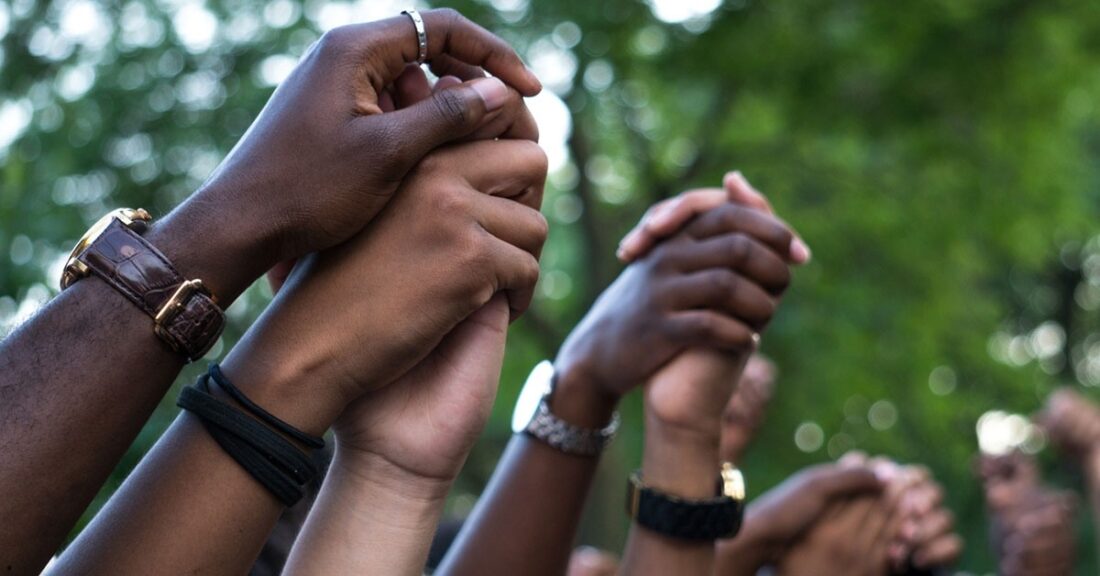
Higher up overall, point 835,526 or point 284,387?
point 835,526

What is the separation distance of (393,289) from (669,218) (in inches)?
45.7

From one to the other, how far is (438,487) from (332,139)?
474mm

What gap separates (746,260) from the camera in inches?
96.7

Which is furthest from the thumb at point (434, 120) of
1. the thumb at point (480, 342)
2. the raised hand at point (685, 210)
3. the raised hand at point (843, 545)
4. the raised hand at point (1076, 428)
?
the raised hand at point (1076, 428)

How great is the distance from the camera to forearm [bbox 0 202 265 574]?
1.27 m

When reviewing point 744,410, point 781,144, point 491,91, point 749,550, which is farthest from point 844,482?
point 781,144

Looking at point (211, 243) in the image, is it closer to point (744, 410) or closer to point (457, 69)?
point (457, 69)

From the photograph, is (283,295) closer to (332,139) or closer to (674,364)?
(332,139)

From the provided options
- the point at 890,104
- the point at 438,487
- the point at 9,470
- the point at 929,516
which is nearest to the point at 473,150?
the point at 438,487

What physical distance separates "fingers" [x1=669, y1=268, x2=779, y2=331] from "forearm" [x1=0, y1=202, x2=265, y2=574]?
127cm

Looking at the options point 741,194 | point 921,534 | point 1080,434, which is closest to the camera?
point 741,194

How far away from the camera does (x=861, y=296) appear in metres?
11.0

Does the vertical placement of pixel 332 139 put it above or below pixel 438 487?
above

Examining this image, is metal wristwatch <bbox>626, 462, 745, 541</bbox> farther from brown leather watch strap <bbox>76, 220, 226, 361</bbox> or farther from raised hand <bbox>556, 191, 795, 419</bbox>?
Result: brown leather watch strap <bbox>76, 220, 226, 361</bbox>
